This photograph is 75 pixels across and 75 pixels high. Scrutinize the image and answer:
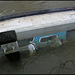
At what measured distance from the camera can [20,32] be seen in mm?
3676

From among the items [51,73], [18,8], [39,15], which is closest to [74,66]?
[51,73]

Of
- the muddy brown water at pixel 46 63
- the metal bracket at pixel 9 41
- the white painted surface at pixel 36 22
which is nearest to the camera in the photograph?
the metal bracket at pixel 9 41

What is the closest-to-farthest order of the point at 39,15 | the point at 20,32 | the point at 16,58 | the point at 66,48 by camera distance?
the point at 16,58 → the point at 66,48 → the point at 20,32 → the point at 39,15

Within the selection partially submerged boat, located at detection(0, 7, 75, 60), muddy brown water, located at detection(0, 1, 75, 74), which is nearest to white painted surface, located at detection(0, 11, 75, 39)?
partially submerged boat, located at detection(0, 7, 75, 60)

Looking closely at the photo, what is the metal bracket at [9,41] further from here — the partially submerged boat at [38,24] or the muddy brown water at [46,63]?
the partially submerged boat at [38,24]

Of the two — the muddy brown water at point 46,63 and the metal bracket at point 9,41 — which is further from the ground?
Result: the metal bracket at point 9,41

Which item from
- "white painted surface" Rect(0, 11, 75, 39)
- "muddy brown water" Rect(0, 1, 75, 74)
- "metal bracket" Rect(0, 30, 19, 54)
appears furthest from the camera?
"white painted surface" Rect(0, 11, 75, 39)

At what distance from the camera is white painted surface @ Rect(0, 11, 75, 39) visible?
3.66 m

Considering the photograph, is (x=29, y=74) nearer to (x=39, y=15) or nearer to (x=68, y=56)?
(x=68, y=56)

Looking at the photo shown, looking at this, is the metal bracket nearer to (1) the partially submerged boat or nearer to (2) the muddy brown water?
(2) the muddy brown water

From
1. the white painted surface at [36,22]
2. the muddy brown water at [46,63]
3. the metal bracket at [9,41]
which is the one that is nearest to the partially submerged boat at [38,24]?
the white painted surface at [36,22]

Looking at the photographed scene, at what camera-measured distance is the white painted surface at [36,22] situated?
12.0 ft

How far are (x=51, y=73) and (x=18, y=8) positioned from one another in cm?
581

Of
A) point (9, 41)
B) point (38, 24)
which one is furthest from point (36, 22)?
point (9, 41)
